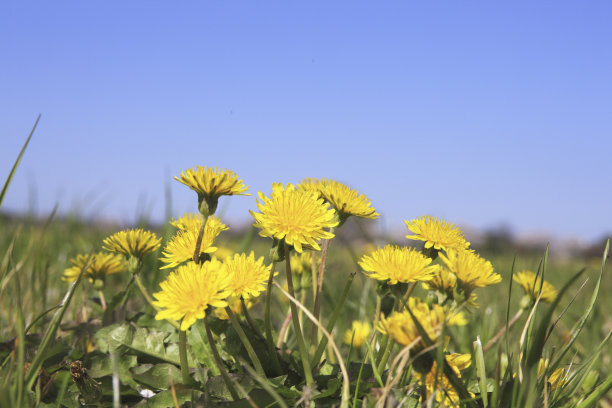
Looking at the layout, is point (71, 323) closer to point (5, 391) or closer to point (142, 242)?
point (142, 242)

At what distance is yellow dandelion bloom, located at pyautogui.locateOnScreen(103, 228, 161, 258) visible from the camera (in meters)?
1.79

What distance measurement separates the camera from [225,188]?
4.97 feet

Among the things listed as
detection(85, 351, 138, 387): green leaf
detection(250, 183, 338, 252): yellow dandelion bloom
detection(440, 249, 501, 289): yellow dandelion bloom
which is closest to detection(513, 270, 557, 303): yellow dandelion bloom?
detection(440, 249, 501, 289): yellow dandelion bloom

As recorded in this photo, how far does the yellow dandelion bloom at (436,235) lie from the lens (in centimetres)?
165

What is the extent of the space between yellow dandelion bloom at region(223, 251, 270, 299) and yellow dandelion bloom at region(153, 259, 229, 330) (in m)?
0.07

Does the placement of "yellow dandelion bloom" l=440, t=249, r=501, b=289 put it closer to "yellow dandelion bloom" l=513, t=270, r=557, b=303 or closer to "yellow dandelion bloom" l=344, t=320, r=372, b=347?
"yellow dandelion bloom" l=513, t=270, r=557, b=303

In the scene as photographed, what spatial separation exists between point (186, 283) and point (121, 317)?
1.11 m

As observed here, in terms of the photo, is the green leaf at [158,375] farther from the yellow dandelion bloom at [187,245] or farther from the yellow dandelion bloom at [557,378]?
the yellow dandelion bloom at [557,378]

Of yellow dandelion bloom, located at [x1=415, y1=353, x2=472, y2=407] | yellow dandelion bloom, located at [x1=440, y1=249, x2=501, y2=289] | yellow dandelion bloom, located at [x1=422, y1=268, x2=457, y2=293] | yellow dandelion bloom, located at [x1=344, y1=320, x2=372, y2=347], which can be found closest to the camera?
yellow dandelion bloom, located at [x1=415, y1=353, x2=472, y2=407]

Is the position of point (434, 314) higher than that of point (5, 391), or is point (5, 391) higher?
point (434, 314)

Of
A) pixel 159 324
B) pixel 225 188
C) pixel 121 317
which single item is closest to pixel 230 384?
pixel 225 188

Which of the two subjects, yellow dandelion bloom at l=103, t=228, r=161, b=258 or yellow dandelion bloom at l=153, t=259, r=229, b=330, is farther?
yellow dandelion bloom at l=103, t=228, r=161, b=258

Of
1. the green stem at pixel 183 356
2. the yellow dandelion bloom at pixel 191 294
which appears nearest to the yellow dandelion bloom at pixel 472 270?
the yellow dandelion bloom at pixel 191 294

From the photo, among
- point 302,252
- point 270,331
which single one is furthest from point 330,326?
point 302,252
